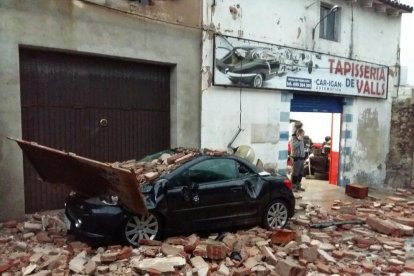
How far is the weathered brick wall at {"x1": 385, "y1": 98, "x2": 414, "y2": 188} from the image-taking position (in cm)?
1505

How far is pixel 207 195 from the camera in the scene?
6.70 meters

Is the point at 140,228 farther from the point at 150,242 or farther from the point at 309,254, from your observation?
the point at 309,254

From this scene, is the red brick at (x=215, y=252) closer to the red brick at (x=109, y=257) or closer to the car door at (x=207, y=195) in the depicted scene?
the car door at (x=207, y=195)

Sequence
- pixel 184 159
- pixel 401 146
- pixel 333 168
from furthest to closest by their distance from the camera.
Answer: pixel 401 146, pixel 333 168, pixel 184 159

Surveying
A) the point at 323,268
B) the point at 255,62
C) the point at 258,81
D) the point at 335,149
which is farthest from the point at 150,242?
the point at 335,149

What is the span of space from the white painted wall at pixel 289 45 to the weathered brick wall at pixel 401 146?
275mm

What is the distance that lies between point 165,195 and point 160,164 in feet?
2.66

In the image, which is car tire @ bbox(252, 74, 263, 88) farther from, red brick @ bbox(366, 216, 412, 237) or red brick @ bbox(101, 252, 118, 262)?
red brick @ bbox(101, 252, 118, 262)

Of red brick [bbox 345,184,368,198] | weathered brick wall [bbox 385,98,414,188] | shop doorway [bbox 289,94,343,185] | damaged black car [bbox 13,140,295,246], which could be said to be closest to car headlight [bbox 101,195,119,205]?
damaged black car [bbox 13,140,295,246]

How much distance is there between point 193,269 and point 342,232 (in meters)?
3.84

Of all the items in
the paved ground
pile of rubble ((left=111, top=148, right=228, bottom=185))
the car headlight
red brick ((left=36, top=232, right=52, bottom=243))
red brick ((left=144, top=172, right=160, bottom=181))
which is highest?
pile of rubble ((left=111, top=148, right=228, bottom=185))

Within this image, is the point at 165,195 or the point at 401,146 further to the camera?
the point at 401,146

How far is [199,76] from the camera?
10.0 meters

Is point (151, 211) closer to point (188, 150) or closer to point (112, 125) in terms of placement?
point (188, 150)
